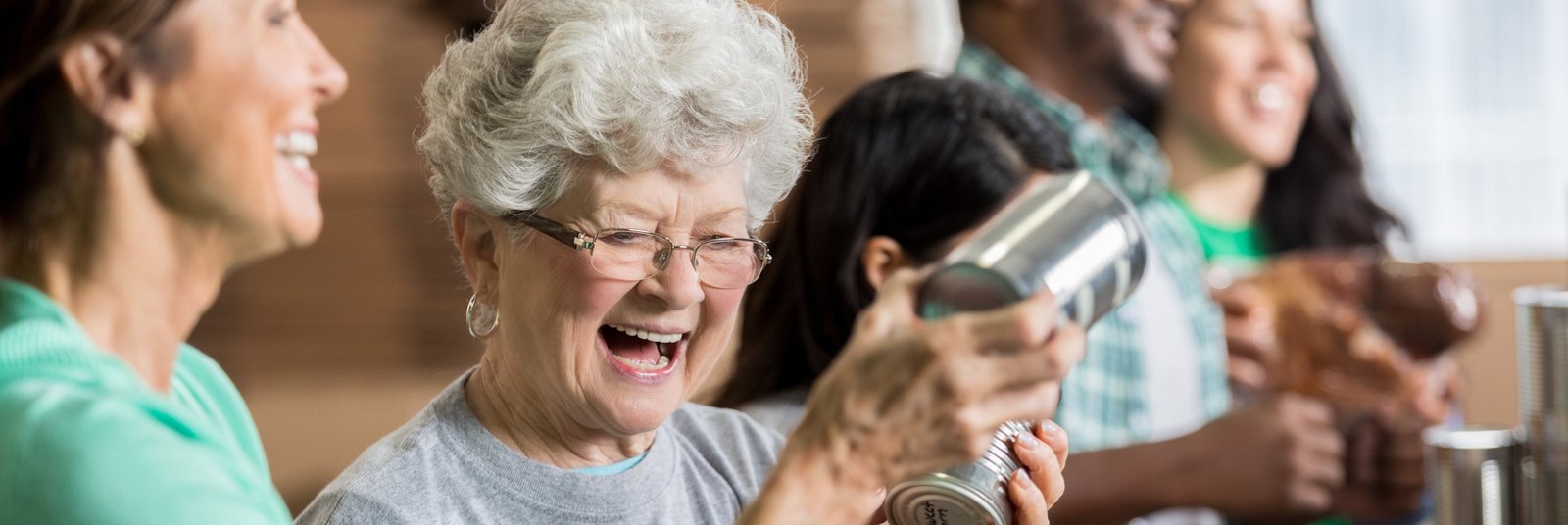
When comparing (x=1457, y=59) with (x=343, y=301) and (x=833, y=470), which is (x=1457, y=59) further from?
(x=833, y=470)

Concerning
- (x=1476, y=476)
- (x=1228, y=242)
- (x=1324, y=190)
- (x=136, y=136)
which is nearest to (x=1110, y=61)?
(x=1228, y=242)

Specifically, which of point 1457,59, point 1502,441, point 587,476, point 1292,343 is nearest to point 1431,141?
point 1457,59

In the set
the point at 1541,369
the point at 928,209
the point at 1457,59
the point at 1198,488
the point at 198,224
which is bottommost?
the point at 1198,488

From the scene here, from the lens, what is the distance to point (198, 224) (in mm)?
586

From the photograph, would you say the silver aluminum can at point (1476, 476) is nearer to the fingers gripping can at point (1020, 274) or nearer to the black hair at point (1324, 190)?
the fingers gripping can at point (1020, 274)

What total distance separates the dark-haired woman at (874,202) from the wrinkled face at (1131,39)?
0.59 meters

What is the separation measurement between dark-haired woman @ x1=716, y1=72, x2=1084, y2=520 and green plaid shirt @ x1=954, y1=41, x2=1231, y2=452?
38 cm

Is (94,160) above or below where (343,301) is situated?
above

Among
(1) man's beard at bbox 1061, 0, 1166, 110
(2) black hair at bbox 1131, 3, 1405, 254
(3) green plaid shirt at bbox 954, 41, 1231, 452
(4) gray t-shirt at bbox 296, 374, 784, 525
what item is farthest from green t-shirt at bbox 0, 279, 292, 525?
(2) black hair at bbox 1131, 3, 1405, 254

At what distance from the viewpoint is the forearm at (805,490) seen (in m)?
0.62

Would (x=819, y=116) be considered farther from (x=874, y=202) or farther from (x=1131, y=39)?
(x=874, y=202)

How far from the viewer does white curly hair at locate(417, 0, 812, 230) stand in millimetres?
769

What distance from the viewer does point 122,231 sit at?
57 cm

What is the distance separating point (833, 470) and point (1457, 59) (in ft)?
6.65
